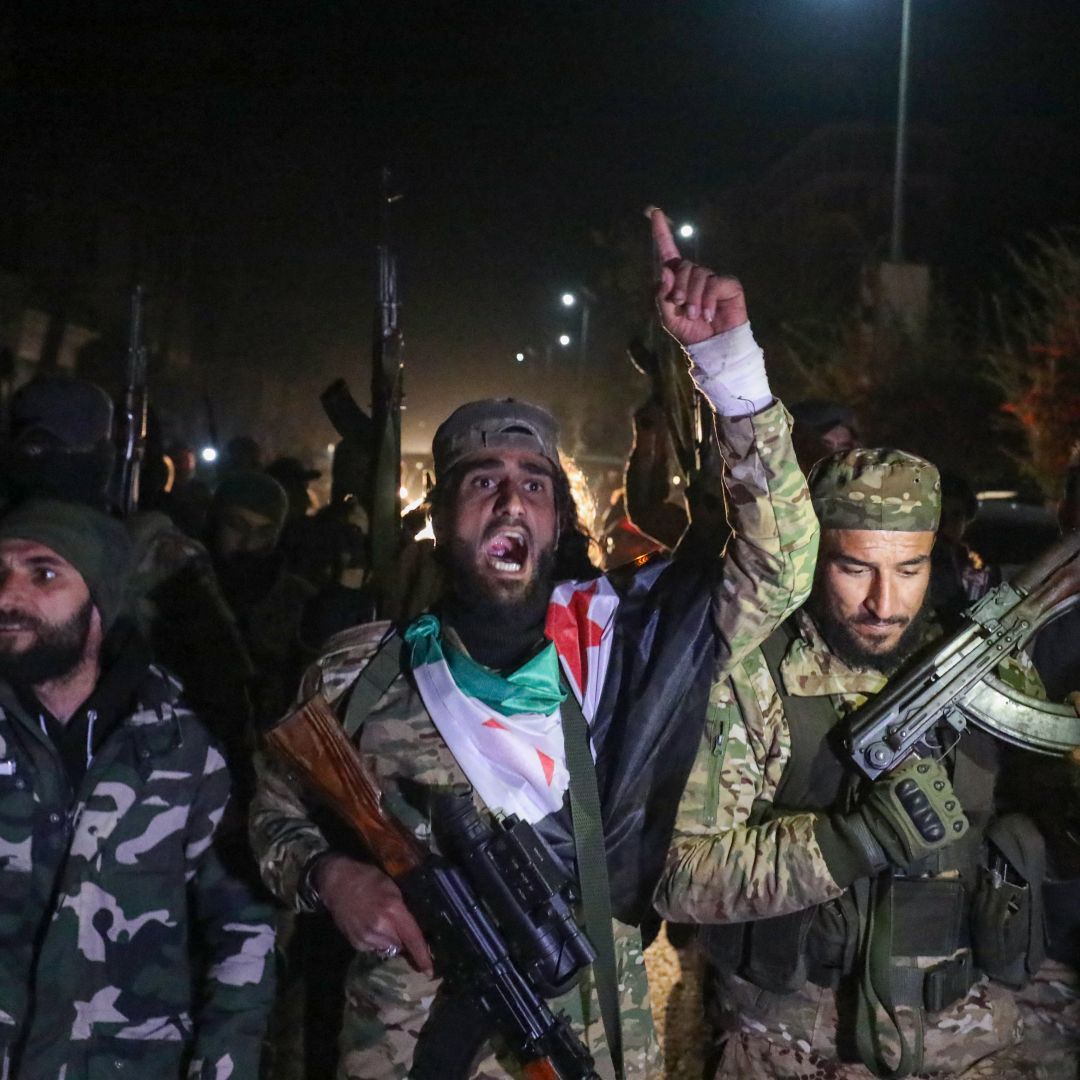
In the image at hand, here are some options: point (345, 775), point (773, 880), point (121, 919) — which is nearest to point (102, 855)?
point (121, 919)

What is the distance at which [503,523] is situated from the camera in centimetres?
273

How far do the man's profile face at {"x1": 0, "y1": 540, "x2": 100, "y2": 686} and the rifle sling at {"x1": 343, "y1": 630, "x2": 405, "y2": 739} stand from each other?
0.71 metres

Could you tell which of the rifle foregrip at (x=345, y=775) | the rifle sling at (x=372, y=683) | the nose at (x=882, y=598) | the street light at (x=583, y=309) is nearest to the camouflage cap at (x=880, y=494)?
the nose at (x=882, y=598)

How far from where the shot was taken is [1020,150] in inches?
1474

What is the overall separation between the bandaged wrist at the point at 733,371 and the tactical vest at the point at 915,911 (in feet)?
2.45

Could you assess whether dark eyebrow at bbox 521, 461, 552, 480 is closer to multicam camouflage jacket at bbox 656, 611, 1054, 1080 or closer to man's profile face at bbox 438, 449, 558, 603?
man's profile face at bbox 438, 449, 558, 603

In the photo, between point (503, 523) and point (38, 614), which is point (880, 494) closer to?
point (503, 523)

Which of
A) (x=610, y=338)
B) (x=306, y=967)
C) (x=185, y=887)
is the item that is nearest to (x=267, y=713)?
(x=306, y=967)

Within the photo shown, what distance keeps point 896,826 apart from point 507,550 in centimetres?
107

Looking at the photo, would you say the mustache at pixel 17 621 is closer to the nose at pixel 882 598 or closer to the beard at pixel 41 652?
the beard at pixel 41 652

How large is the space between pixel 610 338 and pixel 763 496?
43.9m

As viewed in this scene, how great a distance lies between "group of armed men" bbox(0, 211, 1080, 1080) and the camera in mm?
2492

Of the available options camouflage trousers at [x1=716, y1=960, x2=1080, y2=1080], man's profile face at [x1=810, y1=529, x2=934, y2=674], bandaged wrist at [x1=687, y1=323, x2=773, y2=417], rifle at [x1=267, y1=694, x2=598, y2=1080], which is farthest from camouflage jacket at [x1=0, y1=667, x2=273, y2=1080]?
man's profile face at [x1=810, y1=529, x2=934, y2=674]

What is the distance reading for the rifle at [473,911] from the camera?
227 centimetres
